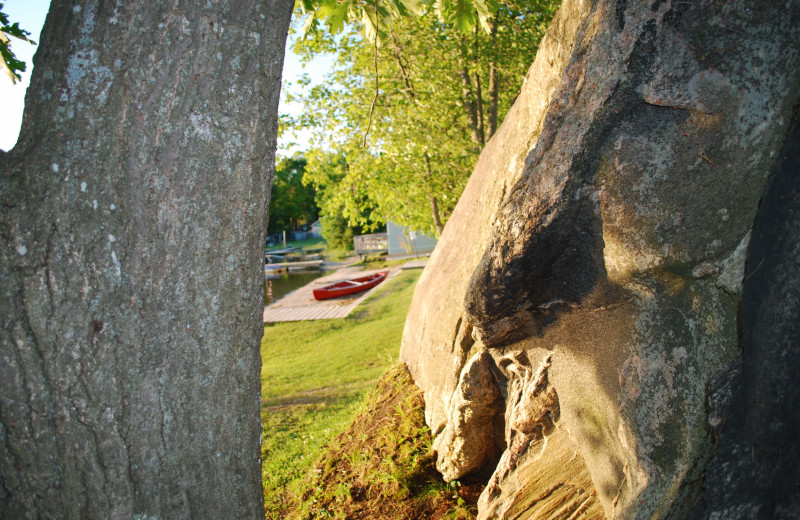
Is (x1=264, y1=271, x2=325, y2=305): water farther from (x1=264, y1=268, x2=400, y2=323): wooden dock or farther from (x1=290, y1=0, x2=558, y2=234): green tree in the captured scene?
(x1=290, y1=0, x2=558, y2=234): green tree

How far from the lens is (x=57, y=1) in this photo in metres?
1.75

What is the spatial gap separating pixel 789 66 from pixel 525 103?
1919mm

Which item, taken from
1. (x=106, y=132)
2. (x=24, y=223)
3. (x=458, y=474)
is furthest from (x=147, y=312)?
(x=458, y=474)

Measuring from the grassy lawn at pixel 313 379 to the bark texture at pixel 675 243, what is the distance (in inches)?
116

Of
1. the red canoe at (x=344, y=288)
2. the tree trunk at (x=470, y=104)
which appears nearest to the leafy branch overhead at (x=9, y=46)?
the tree trunk at (x=470, y=104)

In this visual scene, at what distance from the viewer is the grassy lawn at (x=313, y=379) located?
5.54 meters

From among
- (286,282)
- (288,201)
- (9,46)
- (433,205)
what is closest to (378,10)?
(9,46)

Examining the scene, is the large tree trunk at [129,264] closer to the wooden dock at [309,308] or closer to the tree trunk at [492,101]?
the tree trunk at [492,101]

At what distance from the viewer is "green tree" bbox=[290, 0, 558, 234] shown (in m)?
10.3

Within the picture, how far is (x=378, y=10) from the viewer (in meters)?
4.59

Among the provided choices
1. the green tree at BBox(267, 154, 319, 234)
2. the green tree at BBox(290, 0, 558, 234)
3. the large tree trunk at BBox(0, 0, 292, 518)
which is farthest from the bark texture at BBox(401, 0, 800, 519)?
the green tree at BBox(267, 154, 319, 234)

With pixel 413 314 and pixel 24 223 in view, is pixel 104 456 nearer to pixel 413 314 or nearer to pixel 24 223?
pixel 24 223

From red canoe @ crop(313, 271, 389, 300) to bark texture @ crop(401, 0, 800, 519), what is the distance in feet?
53.7

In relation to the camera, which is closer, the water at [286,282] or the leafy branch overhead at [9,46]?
the leafy branch overhead at [9,46]
